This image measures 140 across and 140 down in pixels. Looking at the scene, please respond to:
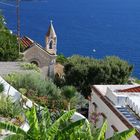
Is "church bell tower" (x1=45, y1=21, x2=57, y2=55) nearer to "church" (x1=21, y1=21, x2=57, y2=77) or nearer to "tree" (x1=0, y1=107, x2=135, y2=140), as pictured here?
"church" (x1=21, y1=21, x2=57, y2=77)

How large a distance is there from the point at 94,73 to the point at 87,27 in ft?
357

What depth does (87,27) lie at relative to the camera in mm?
146125

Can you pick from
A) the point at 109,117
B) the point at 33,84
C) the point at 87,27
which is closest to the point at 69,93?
the point at 109,117

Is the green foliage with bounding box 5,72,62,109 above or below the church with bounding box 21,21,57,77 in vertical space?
above

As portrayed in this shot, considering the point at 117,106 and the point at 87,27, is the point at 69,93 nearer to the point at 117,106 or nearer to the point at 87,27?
the point at 117,106

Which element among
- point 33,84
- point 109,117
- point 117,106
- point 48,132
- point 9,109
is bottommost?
point 109,117

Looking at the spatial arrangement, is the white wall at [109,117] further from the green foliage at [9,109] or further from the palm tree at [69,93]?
the green foliage at [9,109]

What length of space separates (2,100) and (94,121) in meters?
4.34

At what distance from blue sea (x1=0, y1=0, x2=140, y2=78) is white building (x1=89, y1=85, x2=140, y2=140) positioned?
66.8 meters

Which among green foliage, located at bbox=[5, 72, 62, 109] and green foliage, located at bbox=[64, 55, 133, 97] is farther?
green foliage, located at bbox=[64, 55, 133, 97]

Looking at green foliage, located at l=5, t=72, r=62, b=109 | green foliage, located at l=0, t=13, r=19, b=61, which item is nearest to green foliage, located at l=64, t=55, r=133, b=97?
green foliage, located at l=0, t=13, r=19, b=61

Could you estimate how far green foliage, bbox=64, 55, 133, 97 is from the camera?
3756 centimetres

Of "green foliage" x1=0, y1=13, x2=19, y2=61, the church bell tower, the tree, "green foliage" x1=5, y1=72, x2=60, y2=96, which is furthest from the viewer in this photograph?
the church bell tower

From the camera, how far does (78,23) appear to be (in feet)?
502
